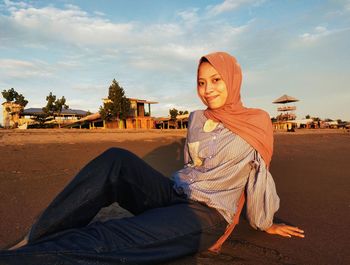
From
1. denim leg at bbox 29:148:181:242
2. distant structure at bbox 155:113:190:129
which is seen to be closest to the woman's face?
denim leg at bbox 29:148:181:242

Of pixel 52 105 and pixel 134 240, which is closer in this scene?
pixel 134 240

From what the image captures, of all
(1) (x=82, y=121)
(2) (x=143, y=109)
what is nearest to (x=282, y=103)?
(2) (x=143, y=109)

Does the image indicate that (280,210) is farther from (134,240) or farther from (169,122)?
(169,122)

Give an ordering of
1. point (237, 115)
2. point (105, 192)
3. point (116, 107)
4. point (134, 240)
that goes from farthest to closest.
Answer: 1. point (116, 107)
2. point (237, 115)
3. point (105, 192)
4. point (134, 240)

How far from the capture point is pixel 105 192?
6.30 ft

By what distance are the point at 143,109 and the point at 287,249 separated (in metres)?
36.3

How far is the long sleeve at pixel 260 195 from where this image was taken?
86.8 inches

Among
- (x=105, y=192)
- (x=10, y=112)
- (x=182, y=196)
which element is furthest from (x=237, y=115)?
(x=10, y=112)

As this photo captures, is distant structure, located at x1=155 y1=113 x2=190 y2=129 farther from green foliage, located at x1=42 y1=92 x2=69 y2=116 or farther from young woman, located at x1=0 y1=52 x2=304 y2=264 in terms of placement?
young woman, located at x1=0 y1=52 x2=304 y2=264

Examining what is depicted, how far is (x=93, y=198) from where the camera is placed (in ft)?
6.06

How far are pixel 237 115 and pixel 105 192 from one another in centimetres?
109

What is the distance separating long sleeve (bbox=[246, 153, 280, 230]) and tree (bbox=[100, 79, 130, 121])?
3203cm

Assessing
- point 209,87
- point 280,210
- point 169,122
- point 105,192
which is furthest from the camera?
point 169,122

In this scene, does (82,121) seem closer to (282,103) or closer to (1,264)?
(282,103)
